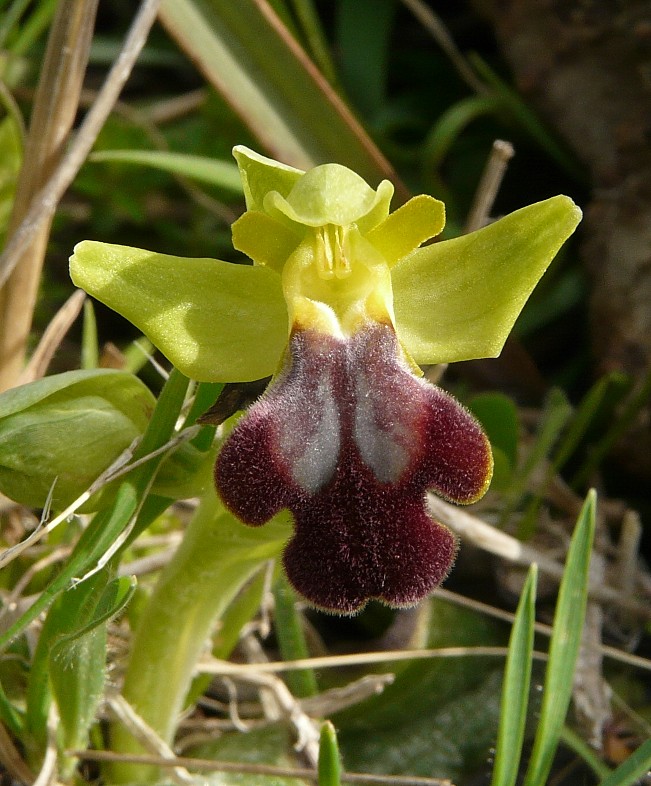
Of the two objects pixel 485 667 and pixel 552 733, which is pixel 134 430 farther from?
pixel 485 667

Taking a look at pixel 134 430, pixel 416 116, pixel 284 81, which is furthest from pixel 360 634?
pixel 416 116

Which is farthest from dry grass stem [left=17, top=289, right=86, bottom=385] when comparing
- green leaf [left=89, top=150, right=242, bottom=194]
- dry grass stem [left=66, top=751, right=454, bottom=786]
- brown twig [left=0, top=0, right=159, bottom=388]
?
dry grass stem [left=66, top=751, right=454, bottom=786]

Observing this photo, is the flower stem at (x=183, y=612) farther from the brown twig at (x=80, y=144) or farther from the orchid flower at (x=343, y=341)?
the brown twig at (x=80, y=144)

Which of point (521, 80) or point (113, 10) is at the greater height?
point (113, 10)

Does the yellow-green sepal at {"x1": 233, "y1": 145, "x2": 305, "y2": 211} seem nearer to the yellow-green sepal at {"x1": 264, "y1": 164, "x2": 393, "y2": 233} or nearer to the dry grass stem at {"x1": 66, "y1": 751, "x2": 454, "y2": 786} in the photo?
the yellow-green sepal at {"x1": 264, "y1": 164, "x2": 393, "y2": 233}

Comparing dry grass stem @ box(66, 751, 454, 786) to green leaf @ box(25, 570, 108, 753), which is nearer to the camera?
green leaf @ box(25, 570, 108, 753)

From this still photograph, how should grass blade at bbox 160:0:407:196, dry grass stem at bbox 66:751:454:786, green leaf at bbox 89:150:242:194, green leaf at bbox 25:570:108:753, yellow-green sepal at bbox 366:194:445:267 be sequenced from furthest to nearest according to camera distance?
grass blade at bbox 160:0:407:196 → green leaf at bbox 89:150:242:194 → dry grass stem at bbox 66:751:454:786 → yellow-green sepal at bbox 366:194:445:267 → green leaf at bbox 25:570:108:753

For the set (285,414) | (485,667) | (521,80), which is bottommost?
(485,667)

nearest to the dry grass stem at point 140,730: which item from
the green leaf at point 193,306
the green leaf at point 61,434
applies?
the green leaf at point 61,434

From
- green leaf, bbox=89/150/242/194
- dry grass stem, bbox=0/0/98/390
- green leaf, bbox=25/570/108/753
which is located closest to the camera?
green leaf, bbox=25/570/108/753
